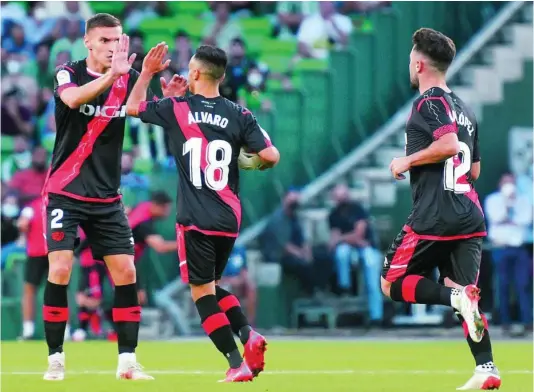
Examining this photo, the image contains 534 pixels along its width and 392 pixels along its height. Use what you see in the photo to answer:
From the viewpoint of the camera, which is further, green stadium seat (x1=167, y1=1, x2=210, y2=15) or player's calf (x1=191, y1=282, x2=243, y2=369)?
green stadium seat (x1=167, y1=1, x2=210, y2=15)

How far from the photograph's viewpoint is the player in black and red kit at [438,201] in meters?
7.49

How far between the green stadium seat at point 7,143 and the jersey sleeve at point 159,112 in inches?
424

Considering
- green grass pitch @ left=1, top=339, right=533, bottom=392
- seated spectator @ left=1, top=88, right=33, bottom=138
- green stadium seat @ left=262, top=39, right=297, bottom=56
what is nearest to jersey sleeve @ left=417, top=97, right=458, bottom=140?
green grass pitch @ left=1, top=339, right=533, bottom=392

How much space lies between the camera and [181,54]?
59.4 ft

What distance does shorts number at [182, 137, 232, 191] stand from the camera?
7.92m

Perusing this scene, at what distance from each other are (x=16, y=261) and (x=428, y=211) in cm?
971

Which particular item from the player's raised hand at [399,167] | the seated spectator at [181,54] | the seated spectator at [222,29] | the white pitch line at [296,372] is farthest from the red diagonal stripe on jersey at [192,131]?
the seated spectator at [222,29]

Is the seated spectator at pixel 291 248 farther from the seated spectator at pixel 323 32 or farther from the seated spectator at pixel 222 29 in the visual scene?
the seated spectator at pixel 222 29

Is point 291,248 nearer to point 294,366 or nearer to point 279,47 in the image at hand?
point 279,47

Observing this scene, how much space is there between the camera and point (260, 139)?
7.98 metres

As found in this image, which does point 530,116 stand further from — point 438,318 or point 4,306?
point 4,306

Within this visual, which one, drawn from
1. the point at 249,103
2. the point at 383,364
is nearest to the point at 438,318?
the point at 249,103

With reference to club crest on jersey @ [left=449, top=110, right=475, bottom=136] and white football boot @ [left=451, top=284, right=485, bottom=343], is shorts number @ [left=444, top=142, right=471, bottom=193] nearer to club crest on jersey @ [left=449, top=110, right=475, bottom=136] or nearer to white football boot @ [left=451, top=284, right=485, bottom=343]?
club crest on jersey @ [left=449, top=110, right=475, bottom=136]

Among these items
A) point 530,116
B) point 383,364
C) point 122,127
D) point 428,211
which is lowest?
point 383,364
